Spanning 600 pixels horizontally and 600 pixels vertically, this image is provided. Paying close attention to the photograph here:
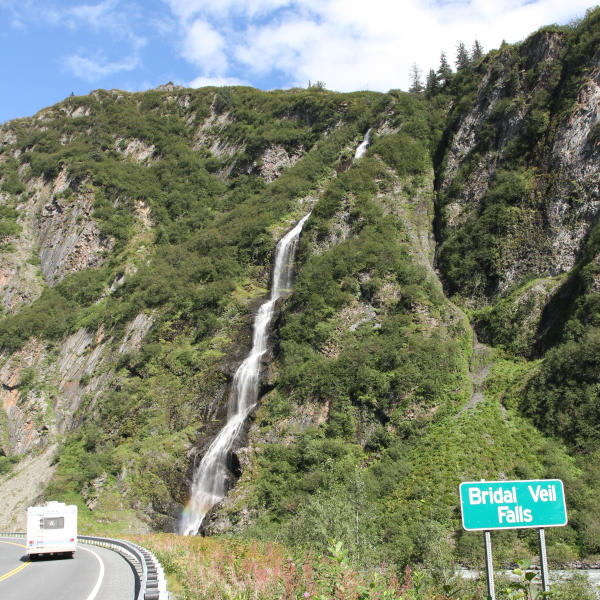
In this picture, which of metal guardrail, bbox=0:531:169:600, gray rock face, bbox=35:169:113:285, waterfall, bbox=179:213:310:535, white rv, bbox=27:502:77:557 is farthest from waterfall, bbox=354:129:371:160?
white rv, bbox=27:502:77:557

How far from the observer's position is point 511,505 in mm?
6293

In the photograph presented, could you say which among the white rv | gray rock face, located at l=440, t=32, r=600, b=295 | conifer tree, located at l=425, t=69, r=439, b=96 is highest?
conifer tree, located at l=425, t=69, r=439, b=96

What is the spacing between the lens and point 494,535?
73.2ft

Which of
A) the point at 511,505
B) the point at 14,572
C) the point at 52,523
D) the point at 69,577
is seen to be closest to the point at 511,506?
the point at 511,505

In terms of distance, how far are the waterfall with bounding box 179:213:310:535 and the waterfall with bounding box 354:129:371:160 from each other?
2097cm

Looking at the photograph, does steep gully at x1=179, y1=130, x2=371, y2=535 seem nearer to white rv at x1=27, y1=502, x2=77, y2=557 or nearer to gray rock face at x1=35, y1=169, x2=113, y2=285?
white rv at x1=27, y1=502, x2=77, y2=557

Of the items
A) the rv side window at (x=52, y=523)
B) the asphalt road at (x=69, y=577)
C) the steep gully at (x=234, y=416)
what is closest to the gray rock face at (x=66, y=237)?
the steep gully at (x=234, y=416)

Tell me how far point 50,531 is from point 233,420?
15.9 metres

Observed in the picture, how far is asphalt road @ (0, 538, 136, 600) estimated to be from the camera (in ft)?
41.4

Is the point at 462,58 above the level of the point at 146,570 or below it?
above

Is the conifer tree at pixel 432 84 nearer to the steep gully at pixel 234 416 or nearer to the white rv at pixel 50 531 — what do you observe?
the steep gully at pixel 234 416

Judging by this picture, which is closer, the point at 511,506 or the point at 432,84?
the point at 511,506

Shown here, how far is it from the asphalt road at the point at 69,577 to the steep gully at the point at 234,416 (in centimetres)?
880

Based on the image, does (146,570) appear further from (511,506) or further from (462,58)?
(462,58)
